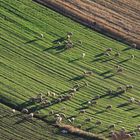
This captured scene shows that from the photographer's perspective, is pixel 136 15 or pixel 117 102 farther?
pixel 136 15

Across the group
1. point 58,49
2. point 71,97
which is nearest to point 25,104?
A: point 71,97

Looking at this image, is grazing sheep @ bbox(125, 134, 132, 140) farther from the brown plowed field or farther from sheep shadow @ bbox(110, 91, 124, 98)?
the brown plowed field

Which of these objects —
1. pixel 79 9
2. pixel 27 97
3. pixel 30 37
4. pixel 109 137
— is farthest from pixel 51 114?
pixel 79 9

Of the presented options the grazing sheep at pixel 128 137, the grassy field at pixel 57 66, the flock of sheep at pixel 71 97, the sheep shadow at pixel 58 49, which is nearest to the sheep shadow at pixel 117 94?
the grassy field at pixel 57 66

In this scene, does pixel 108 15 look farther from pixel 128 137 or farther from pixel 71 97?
pixel 128 137

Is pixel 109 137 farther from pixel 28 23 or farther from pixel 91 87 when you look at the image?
pixel 28 23

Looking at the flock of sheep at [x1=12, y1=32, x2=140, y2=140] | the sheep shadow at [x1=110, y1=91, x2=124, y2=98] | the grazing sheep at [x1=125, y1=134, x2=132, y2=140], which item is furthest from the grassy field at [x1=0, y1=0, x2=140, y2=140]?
the grazing sheep at [x1=125, y1=134, x2=132, y2=140]

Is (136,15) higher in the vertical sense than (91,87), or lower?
higher
